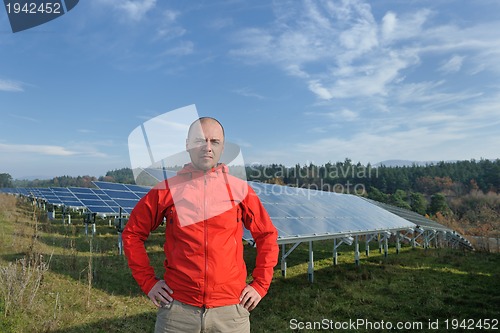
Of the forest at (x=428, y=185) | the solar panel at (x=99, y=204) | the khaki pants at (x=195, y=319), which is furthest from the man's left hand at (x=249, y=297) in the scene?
the forest at (x=428, y=185)

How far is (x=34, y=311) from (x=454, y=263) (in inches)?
759

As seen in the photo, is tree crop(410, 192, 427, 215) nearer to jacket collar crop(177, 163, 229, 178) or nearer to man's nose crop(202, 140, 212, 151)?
jacket collar crop(177, 163, 229, 178)

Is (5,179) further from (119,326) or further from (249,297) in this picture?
(249,297)

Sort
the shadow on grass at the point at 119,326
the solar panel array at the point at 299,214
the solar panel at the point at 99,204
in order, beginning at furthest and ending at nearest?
the solar panel at the point at 99,204 < the solar panel array at the point at 299,214 < the shadow on grass at the point at 119,326

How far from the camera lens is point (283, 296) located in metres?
9.98

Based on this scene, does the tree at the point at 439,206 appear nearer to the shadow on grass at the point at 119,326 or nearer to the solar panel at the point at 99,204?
the solar panel at the point at 99,204

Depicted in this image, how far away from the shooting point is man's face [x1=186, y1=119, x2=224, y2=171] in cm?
271

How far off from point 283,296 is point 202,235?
8.16 metres

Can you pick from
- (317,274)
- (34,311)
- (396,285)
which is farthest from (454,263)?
(34,311)

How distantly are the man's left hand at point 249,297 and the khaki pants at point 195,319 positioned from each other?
0.38ft

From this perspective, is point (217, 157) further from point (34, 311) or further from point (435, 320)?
point (435, 320)

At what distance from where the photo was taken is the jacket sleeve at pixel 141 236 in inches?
107

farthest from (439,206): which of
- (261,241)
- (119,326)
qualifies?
(261,241)

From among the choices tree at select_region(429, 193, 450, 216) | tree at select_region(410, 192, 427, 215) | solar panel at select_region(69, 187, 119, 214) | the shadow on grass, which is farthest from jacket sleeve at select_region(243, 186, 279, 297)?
tree at select_region(429, 193, 450, 216)
